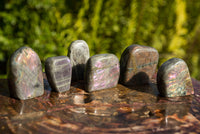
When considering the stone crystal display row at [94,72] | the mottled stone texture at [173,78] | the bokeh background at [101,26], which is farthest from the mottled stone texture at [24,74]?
the bokeh background at [101,26]

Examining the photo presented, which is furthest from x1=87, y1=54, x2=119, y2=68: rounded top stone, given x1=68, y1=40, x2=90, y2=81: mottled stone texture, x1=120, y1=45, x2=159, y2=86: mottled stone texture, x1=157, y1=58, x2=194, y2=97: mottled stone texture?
x1=157, y1=58, x2=194, y2=97: mottled stone texture

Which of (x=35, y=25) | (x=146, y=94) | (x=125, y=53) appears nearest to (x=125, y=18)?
(x=35, y=25)

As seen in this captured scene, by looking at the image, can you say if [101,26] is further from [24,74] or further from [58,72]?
[24,74]

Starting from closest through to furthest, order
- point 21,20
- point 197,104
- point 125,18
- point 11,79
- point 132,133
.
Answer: point 132,133 < point 11,79 < point 197,104 < point 21,20 < point 125,18

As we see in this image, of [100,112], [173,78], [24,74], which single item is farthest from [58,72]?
[173,78]

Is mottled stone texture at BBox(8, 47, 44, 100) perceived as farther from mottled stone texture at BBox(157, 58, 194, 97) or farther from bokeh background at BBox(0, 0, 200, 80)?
bokeh background at BBox(0, 0, 200, 80)

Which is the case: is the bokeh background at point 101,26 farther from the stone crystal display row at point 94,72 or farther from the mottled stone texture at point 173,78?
the mottled stone texture at point 173,78

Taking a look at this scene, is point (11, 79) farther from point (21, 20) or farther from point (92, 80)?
point (21, 20)
